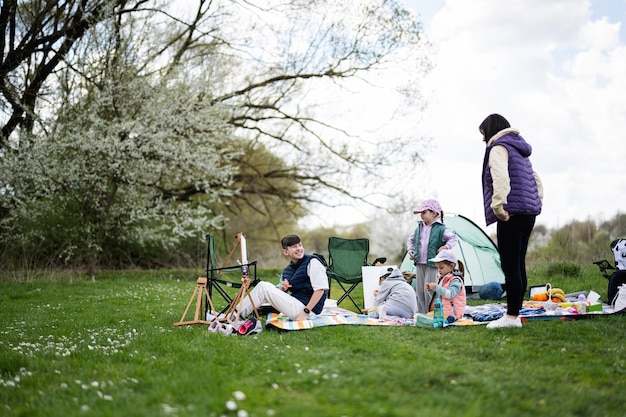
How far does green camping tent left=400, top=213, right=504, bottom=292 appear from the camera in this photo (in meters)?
8.18

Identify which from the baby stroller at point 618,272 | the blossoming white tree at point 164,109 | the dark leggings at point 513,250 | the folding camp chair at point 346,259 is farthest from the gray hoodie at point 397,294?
the blossoming white tree at point 164,109

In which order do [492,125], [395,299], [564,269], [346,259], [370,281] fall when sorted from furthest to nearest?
[564,269], [346,259], [370,281], [395,299], [492,125]

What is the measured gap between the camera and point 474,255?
8.40 m

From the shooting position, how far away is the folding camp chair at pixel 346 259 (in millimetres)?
7035

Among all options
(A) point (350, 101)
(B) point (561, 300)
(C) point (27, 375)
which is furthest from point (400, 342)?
(A) point (350, 101)

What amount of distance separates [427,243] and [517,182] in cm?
148

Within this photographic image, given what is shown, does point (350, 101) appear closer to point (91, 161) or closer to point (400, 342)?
point (91, 161)

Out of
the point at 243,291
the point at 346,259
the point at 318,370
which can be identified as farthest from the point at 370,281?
the point at 318,370

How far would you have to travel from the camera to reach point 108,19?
11047 mm

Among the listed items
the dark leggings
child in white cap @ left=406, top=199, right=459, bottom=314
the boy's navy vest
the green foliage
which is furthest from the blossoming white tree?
the dark leggings

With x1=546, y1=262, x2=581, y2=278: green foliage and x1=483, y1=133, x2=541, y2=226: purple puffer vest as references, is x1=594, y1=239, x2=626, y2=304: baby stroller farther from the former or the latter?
x1=546, y1=262, x2=581, y2=278: green foliage

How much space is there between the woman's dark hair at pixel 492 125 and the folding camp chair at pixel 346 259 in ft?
→ 9.21

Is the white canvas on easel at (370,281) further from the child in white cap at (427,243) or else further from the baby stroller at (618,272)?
the baby stroller at (618,272)

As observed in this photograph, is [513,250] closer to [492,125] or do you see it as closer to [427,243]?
[492,125]
